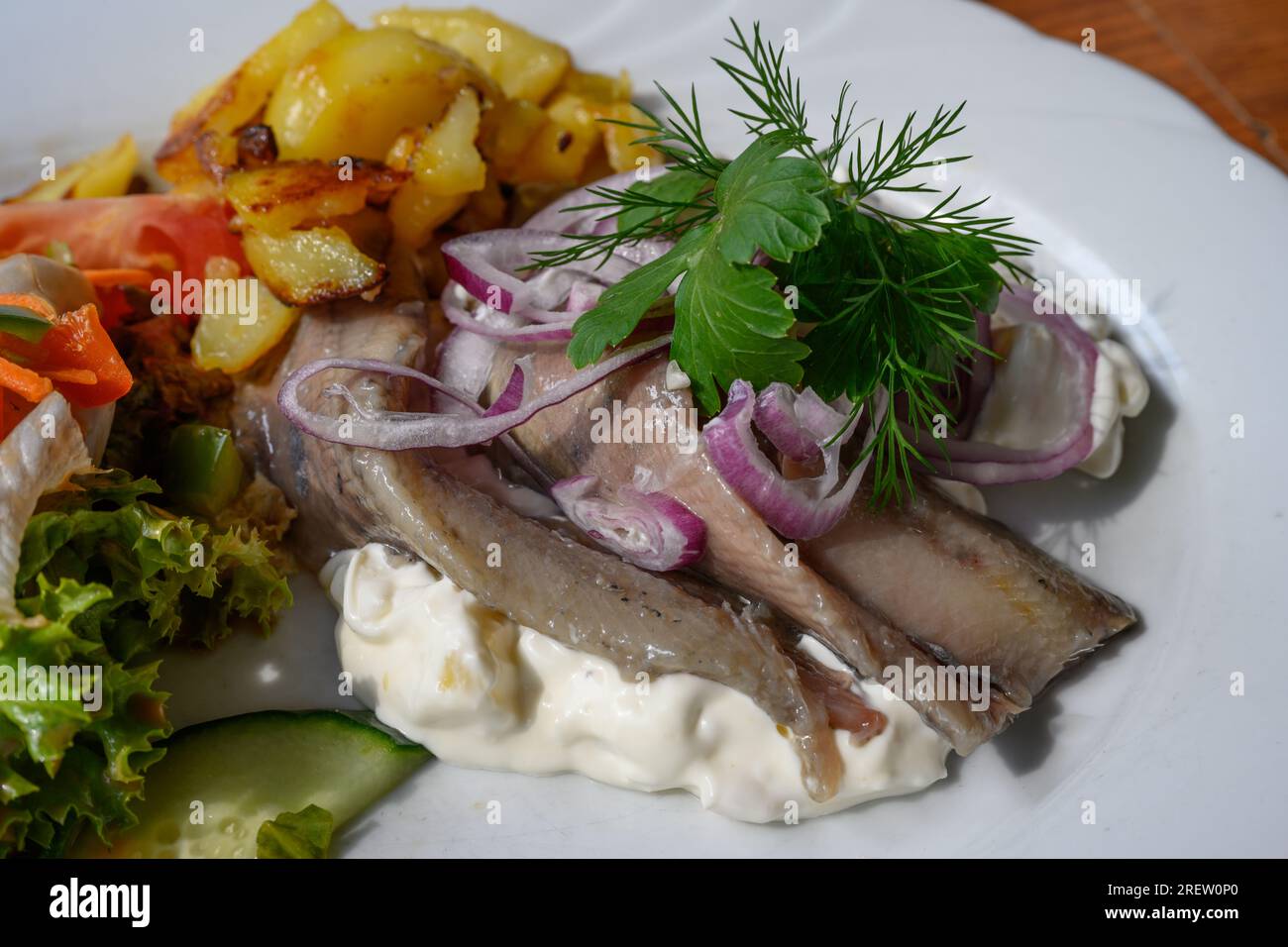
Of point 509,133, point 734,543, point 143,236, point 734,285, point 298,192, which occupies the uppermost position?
point 509,133

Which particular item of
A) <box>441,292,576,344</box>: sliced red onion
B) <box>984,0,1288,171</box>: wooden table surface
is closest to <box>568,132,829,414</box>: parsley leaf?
<box>441,292,576,344</box>: sliced red onion

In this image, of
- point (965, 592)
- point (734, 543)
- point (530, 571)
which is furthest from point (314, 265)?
point (965, 592)

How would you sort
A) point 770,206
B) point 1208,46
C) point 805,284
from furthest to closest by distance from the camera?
point 1208,46 < point 805,284 < point 770,206

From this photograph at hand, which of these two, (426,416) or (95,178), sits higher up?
(95,178)

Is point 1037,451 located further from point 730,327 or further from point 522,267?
point 522,267

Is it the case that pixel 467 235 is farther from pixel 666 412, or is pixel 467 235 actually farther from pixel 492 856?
pixel 492 856

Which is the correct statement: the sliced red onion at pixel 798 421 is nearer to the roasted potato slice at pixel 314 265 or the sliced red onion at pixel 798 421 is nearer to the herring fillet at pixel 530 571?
the herring fillet at pixel 530 571

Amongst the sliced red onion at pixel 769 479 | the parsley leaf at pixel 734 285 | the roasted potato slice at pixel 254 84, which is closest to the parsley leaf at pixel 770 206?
the parsley leaf at pixel 734 285
